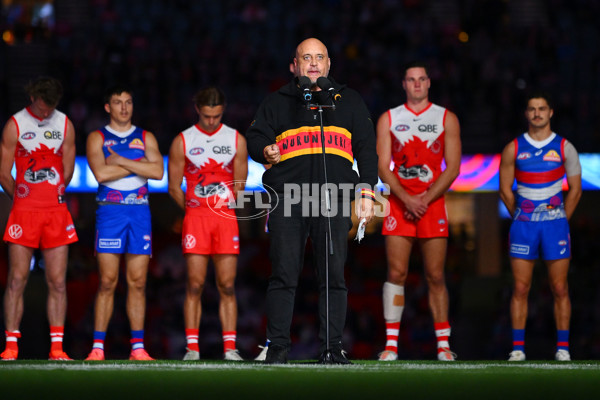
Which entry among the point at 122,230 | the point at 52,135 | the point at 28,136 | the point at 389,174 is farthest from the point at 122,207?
the point at 389,174

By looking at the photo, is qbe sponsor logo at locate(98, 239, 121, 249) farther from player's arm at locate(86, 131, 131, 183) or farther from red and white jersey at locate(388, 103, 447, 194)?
red and white jersey at locate(388, 103, 447, 194)

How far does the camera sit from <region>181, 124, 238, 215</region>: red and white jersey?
7246 mm

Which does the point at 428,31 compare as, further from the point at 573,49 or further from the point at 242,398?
the point at 242,398

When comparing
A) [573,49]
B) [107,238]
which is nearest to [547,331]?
[573,49]

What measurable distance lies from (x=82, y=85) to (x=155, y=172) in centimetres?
900

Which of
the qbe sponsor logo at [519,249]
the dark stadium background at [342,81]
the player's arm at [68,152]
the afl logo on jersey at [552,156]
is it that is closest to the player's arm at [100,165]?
the player's arm at [68,152]

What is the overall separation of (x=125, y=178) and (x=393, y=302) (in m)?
2.31

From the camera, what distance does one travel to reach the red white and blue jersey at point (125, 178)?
7.11 metres

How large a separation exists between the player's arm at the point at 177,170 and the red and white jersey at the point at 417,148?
5.56 feet

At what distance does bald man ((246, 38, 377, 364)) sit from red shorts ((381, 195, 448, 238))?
1.73 metres

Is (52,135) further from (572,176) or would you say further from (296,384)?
(572,176)

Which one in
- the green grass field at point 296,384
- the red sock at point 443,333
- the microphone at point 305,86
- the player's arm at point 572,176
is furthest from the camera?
the player's arm at point 572,176

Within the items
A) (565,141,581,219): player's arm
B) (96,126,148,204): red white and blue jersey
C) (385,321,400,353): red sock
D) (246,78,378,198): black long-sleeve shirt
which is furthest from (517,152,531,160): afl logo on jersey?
(96,126,148,204): red white and blue jersey

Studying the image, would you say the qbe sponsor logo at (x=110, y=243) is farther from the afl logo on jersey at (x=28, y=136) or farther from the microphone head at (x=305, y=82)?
the microphone head at (x=305, y=82)
